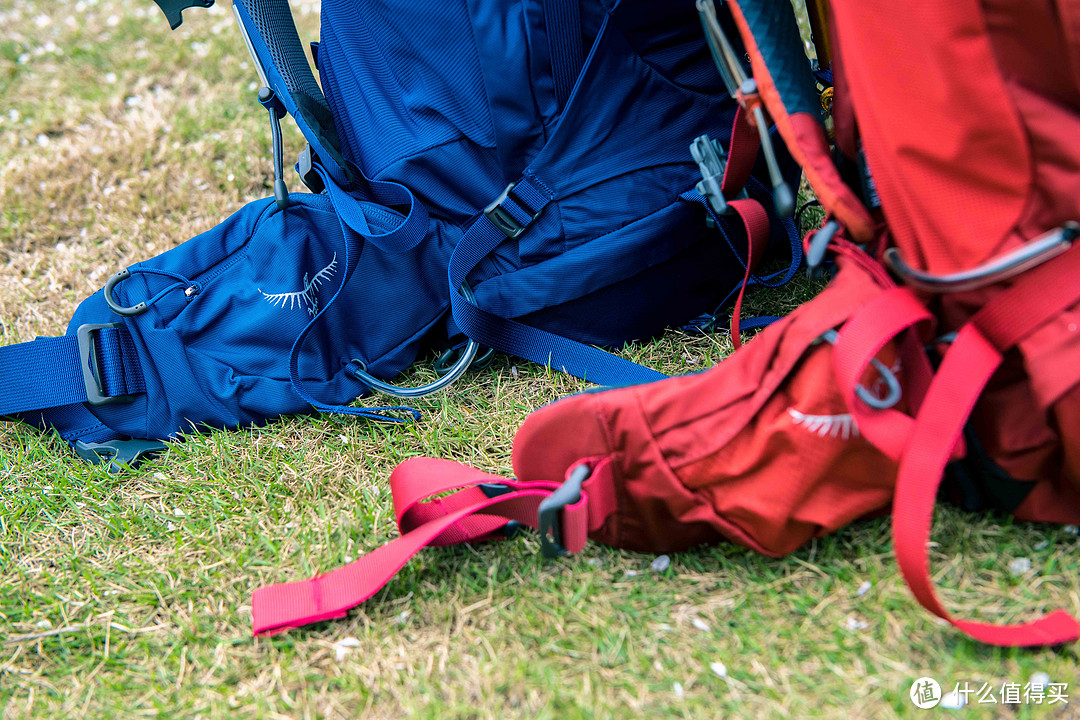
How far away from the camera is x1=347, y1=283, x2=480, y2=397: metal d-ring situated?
65.7 inches

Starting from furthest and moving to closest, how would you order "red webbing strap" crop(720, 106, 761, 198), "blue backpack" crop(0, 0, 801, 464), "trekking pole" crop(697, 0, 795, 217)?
"blue backpack" crop(0, 0, 801, 464), "red webbing strap" crop(720, 106, 761, 198), "trekking pole" crop(697, 0, 795, 217)

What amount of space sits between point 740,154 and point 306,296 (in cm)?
94

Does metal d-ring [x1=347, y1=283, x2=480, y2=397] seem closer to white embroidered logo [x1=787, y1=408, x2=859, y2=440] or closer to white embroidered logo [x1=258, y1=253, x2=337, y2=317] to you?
white embroidered logo [x1=258, y1=253, x2=337, y2=317]

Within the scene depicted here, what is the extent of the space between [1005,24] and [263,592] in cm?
138

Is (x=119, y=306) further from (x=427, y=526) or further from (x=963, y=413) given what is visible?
(x=963, y=413)

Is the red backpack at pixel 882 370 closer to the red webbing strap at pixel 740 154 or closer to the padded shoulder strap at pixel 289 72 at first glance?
the red webbing strap at pixel 740 154

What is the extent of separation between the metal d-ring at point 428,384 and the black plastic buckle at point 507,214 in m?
0.15

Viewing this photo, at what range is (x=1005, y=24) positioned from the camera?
3.40 feet

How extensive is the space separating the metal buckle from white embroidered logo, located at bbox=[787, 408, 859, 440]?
0.72ft

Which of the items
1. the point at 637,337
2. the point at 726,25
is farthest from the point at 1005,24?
the point at 637,337

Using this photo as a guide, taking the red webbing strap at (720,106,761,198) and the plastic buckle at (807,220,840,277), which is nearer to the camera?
the plastic buckle at (807,220,840,277)

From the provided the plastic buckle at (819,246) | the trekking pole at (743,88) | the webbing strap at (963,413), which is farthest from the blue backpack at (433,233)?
the webbing strap at (963,413)

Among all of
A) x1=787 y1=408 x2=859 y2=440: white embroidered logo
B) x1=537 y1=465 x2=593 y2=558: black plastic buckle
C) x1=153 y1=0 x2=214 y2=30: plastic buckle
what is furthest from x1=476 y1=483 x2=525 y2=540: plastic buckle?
x1=153 y1=0 x2=214 y2=30: plastic buckle

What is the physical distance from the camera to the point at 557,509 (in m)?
1.20
